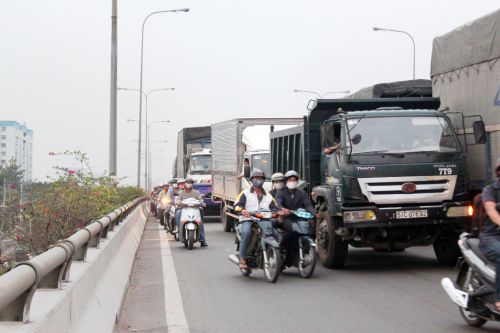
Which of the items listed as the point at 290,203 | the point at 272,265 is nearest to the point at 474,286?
the point at 272,265

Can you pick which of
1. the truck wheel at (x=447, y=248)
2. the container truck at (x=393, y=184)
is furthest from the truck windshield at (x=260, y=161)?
the truck wheel at (x=447, y=248)

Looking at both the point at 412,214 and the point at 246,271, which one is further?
the point at 246,271

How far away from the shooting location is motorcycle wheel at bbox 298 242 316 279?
464 inches

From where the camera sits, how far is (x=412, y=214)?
12.2m

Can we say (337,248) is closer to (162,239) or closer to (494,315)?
(494,315)

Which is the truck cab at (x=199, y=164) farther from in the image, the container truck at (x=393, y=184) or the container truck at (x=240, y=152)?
the container truck at (x=393, y=184)

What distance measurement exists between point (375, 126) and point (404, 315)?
475 cm

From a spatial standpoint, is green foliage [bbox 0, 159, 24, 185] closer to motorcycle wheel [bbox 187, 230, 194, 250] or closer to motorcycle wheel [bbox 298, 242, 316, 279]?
motorcycle wheel [bbox 298, 242, 316, 279]

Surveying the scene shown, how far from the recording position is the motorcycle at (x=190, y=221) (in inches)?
707

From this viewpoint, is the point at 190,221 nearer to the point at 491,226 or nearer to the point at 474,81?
the point at 474,81

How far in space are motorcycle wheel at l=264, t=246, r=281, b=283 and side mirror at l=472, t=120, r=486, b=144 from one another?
3386 millimetres

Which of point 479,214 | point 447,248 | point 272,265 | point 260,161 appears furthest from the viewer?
point 260,161

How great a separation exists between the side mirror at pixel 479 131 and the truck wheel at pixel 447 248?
1.95m

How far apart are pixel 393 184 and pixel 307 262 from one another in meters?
A: 1.81
